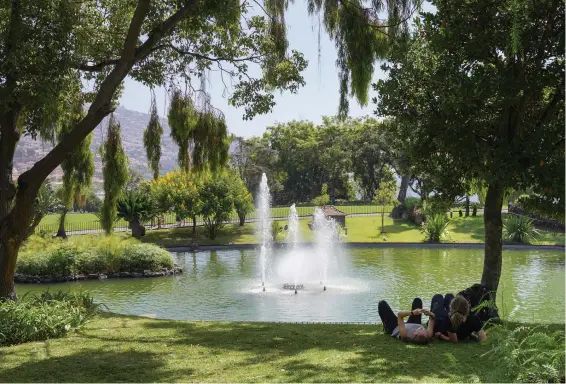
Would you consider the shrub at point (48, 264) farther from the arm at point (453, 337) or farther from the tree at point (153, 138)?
the arm at point (453, 337)

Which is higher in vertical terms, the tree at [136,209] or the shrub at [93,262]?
the tree at [136,209]

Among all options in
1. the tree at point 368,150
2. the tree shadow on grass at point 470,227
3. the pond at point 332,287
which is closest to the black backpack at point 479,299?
the pond at point 332,287

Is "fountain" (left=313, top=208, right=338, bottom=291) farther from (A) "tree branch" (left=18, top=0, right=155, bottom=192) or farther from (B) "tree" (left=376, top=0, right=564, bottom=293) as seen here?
(A) "tree branch" (left=18, top=0, right=155, bottom=192)

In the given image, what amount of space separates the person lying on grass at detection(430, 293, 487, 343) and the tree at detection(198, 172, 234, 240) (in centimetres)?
2107

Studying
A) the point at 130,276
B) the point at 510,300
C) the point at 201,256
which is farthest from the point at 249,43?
the point at 201,256

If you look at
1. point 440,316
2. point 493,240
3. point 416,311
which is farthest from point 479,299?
point 493,240

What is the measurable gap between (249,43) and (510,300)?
8368 mm

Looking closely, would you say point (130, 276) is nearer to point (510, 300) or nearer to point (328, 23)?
point (510, 300)

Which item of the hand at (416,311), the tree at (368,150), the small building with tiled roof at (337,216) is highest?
the tree at (368,150)

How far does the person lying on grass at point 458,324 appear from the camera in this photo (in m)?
6.56

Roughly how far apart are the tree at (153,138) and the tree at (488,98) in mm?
3466

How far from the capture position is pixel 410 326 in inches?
267

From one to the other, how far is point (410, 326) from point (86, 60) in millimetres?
6657

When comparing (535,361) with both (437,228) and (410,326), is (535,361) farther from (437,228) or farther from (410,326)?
(437,228)
